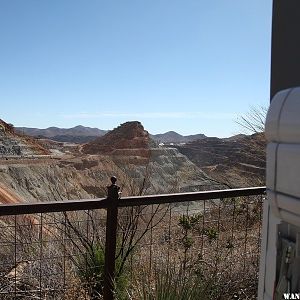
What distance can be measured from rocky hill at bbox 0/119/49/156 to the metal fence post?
34.1 meters

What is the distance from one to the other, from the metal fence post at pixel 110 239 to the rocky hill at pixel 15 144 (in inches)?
1344

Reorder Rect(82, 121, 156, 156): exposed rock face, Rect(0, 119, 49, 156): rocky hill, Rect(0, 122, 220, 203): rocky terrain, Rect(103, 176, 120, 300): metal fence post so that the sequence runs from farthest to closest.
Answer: Rect(82, 121, 156, 156): exposed rock face → Rect(0, 119, 49, 156): rocky hill → Rect(0, 122, 220, 203): rocky terrain → Rect(103, 176, 120, 300): metal fence post

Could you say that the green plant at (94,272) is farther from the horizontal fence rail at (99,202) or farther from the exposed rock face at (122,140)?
the exposed rock face at (122,140)

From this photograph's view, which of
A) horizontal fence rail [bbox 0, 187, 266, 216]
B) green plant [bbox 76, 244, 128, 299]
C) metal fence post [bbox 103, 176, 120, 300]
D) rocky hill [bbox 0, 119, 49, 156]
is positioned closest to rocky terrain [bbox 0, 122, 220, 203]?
rocky hill [bbox 0, 119, 49, 156]

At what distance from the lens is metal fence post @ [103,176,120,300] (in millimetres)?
3262

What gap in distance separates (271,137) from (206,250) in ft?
10.7

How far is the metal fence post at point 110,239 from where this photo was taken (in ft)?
10.7

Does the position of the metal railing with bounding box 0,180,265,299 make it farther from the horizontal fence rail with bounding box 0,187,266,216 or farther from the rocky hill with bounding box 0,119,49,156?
the rocky hill with bounding box 0,119,49,156

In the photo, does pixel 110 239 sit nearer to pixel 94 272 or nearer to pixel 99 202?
pixel 99 202

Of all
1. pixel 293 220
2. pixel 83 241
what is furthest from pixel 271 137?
pixel 83 241

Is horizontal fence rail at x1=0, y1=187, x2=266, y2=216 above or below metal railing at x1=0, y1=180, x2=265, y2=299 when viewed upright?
above

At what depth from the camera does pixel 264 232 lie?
2.04 metres

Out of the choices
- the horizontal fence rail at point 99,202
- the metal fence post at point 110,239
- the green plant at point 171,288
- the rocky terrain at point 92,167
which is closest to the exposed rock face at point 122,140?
the rocky terrain at point 92,167

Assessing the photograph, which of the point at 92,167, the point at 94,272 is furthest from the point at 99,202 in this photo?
the point at 92,167
